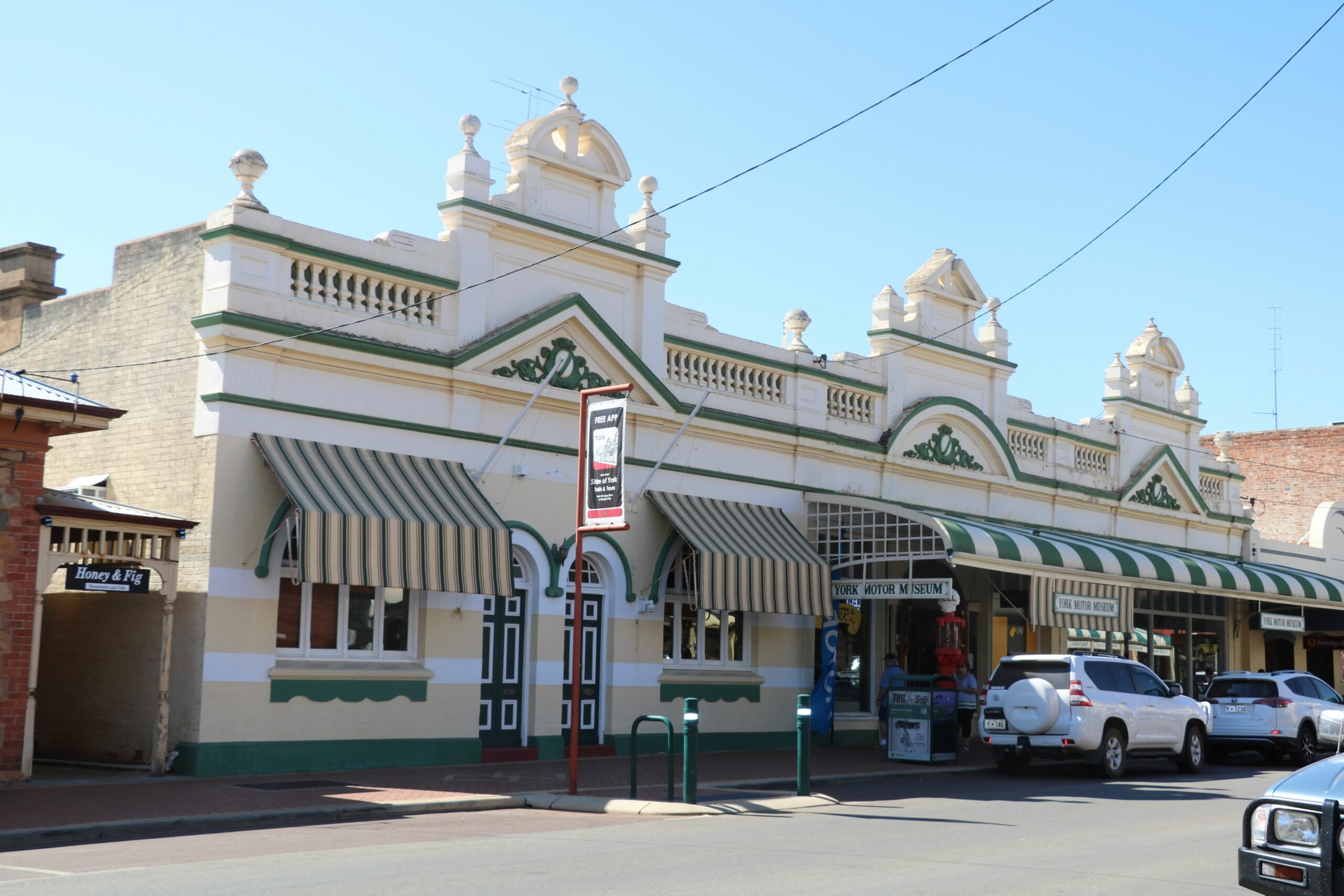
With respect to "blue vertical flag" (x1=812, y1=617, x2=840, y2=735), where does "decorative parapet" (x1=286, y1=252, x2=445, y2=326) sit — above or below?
above

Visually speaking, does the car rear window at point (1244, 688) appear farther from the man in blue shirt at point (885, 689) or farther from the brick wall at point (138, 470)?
the brick wall at point (138, 470)

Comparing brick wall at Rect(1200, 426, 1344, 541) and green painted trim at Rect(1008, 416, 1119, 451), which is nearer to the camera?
green painted trim at Rect(1008, 416, 1119, 451)

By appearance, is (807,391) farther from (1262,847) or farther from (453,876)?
(1262,847)

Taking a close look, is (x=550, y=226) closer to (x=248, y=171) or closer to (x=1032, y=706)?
(x=248, y=171)

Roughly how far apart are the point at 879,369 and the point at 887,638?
16.3ft

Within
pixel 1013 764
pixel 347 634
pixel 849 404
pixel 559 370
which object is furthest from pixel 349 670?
pixel 849 404

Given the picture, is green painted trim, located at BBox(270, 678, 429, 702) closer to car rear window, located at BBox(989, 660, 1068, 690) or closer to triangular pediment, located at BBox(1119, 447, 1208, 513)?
car rear window, located at BBox(989, 660, 1068, 690)

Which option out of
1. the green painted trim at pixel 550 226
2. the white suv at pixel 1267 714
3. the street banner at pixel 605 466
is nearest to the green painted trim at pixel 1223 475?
the white suv at pixel 1267 714

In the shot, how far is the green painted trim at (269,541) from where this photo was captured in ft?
53.9

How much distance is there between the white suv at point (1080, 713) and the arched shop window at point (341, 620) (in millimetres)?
8342

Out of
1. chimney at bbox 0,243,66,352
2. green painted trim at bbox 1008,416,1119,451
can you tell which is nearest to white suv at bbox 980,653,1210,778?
green painted trim at bbox 1008,416,1119,451

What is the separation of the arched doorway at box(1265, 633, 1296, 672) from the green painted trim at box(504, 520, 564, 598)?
928 inches

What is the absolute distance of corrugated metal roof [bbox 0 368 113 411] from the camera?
1463 cm

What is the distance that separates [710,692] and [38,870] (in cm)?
1313
